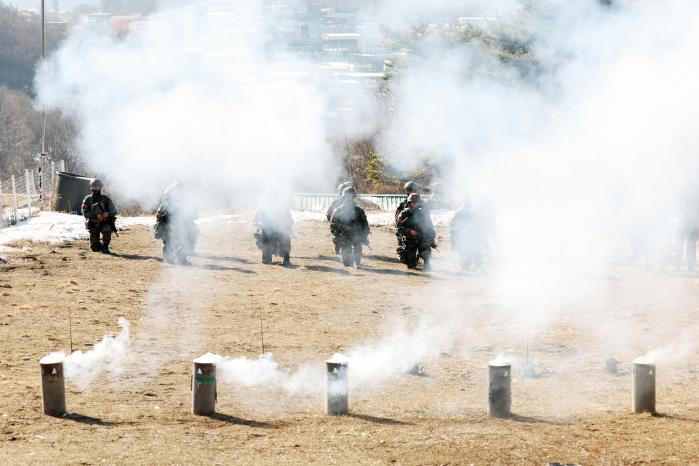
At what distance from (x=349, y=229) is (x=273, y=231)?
1738 mm

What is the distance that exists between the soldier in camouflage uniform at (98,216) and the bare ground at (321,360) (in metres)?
1.09

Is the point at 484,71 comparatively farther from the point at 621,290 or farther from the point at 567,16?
the point at 621,290

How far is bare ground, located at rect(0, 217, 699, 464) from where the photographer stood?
9516 mm

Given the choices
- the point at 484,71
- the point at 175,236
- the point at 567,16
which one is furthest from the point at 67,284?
the point at 567,16

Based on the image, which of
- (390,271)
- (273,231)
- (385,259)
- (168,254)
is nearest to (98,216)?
(168,254)

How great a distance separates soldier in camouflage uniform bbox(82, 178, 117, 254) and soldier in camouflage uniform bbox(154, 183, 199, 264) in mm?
1352

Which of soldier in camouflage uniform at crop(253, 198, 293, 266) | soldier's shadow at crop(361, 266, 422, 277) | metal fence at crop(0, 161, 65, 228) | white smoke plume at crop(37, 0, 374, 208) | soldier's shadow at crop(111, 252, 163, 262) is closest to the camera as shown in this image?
soldier's shadow at crop(361, 266, 422, 277)

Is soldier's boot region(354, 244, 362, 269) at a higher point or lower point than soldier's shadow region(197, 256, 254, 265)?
higher

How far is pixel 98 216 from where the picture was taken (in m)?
25.0

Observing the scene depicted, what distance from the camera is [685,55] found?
14375 mm

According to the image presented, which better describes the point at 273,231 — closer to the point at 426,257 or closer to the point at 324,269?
the point at 324,269

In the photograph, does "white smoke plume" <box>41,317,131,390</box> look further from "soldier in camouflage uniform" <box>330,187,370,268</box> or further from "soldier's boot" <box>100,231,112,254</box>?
"soldier's boot" <box>100,231,112,254</box>

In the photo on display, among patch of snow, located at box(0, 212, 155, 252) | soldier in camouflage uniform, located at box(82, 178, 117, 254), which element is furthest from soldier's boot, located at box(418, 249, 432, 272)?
patch of snow, located at box(0, 212, 155, 252)

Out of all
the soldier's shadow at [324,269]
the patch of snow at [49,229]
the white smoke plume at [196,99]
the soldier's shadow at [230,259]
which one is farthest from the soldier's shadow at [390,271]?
the patch of snow at [49,229]
